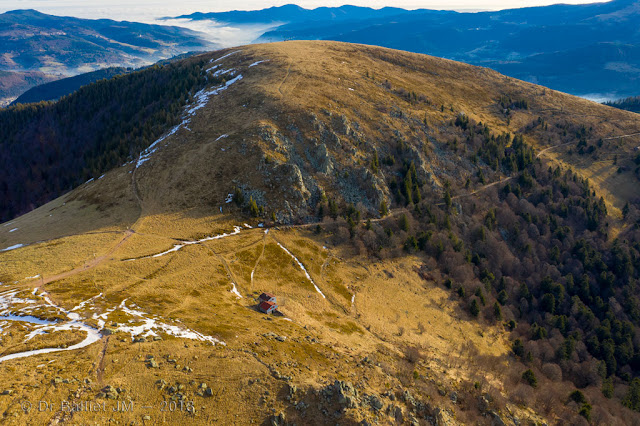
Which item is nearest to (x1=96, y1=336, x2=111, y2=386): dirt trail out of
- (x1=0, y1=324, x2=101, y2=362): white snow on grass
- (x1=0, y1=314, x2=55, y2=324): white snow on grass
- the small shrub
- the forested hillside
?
(x1=0, y1=324, x2=101, y2=362): white snow on grass

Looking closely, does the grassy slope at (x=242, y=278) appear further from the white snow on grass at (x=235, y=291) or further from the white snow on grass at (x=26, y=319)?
the white snow on grass at (x=26, y=319)

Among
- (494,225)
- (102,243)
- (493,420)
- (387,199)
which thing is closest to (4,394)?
(102,243)

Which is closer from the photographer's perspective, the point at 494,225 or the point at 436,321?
the point at 436,321

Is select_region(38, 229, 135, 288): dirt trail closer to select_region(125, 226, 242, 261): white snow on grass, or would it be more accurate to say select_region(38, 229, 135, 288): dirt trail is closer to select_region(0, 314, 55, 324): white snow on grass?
select_region(125, 226, 242, 261): white snow on grass

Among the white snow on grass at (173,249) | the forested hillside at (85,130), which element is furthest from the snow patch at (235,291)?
the forested hillside at (85,130)

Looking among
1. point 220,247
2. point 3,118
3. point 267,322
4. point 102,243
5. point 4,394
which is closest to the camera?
point 4,394

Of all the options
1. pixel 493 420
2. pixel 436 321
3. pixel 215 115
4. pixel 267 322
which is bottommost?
pixel 436 321

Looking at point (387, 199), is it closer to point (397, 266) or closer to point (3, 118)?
point (397, 266)
